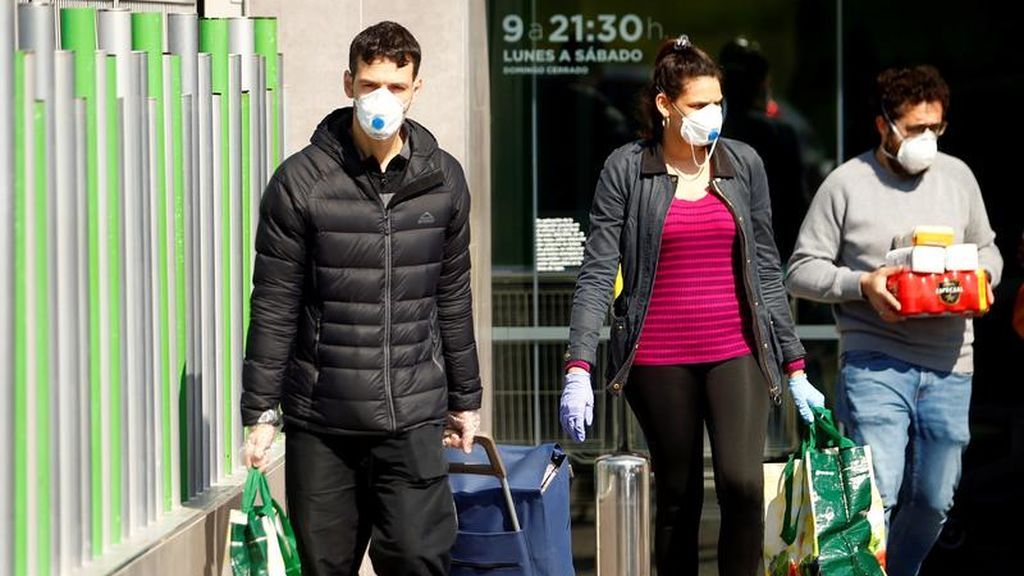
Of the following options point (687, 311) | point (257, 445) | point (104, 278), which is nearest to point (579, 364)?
point (687, 311)

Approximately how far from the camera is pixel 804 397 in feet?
21.9

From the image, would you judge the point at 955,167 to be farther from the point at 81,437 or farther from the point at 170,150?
the point at 81,437

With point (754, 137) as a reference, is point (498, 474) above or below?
below

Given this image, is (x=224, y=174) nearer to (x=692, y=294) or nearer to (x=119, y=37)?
(x=119, y=37)

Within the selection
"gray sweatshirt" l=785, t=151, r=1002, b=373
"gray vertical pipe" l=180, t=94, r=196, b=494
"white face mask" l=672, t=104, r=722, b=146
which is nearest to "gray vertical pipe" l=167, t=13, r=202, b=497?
"gray vertical pipe" l=180, t=94, r=196, b=494

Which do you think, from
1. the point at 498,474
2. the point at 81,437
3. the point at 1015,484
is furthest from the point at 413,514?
the point at 1015,484

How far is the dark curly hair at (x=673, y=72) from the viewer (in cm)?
650

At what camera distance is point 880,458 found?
7.23 meters

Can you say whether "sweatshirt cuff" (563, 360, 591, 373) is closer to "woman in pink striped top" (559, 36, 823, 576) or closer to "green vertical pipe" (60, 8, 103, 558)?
"woman in pink striped top" (559, 36, 823, 576)

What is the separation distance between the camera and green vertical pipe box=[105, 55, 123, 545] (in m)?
5.76

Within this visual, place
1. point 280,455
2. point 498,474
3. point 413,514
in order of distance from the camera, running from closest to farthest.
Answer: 1. point 413,514
2. point 498,474
3. point 280,455

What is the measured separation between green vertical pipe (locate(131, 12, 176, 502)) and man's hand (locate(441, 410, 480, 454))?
83 cm

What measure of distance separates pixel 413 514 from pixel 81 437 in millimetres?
942

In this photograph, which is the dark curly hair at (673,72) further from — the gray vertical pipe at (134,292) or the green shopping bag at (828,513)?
the gray vertical pipe at (134,292)
